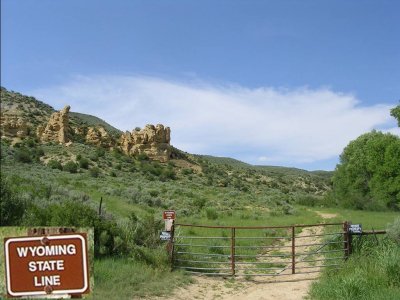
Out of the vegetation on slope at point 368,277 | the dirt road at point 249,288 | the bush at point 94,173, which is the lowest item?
the dirt road at point 249,288

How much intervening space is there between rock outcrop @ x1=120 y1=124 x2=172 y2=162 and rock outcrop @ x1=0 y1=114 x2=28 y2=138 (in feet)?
49.3

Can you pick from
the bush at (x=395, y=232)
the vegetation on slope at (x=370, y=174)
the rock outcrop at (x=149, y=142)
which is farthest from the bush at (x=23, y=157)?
the bush at (x=395, y=232)

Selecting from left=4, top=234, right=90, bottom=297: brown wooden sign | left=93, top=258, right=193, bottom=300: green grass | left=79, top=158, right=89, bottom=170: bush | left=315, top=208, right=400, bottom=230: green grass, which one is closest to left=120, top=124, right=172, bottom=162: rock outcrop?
left=79, top=158, right=89, bottom=170: bush

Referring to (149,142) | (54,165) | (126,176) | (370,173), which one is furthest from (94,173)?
(370,173)

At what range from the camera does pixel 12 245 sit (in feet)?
11.1

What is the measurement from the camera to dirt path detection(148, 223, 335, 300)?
12.0 meters

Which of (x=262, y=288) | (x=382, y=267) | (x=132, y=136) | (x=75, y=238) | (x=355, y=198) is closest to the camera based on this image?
(x=75, y=238)

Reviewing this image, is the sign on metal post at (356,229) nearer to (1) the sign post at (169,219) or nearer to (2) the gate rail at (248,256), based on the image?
(2) the gate rail at (248,256)

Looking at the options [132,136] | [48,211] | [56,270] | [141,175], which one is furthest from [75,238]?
[132,136]

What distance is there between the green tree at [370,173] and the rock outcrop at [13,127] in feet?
133

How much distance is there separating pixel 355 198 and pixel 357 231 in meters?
35.8

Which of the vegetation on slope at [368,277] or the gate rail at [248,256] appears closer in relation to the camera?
the vegetation on slope at [368,277]

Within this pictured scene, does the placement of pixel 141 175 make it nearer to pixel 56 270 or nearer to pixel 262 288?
pixel 262 288

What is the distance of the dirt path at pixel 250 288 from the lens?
12000 mm
